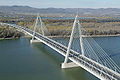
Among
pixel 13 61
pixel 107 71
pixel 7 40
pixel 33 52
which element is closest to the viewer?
pixel 107 71

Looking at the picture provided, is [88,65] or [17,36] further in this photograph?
[17,36]

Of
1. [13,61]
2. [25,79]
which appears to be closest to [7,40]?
[13,61]

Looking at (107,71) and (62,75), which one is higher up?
(107,71)

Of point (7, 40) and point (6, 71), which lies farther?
point (7, 40)

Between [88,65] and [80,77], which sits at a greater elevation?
[88,65]

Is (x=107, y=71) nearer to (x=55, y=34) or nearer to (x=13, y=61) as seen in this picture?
(x=13, y=61)

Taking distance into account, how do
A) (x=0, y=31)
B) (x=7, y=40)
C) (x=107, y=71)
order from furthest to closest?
(x=0, y=31), (x=7, y=40), (x=107, y=71)

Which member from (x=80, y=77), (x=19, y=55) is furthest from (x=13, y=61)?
(x=80, y=77)

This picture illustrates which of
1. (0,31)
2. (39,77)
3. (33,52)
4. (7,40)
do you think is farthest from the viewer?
(0,31)

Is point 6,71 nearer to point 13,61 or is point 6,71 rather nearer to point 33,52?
point 13,61
